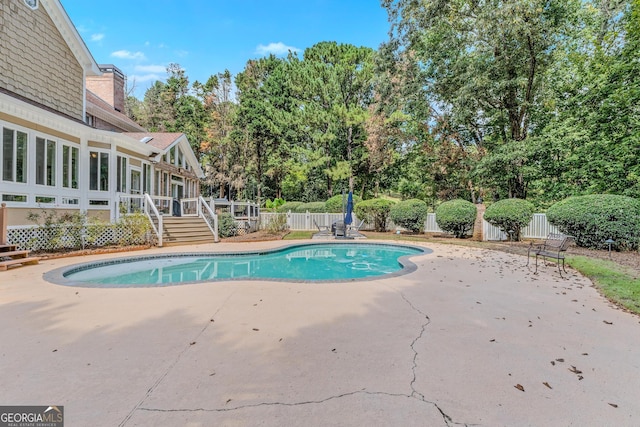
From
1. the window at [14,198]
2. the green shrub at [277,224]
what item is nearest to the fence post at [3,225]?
the window at [14,198]

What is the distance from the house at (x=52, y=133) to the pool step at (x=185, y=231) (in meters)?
1.95

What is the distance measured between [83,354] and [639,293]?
8024 millimetres

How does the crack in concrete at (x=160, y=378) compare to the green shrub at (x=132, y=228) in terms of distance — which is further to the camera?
the green shrub at (x=132, y=228)

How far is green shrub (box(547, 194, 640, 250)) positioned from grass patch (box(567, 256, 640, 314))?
2446 mm

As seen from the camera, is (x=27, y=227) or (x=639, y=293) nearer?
(x=639, y=293)

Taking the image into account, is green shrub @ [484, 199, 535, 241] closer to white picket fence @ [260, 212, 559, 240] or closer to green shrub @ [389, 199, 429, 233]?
white picket fence @ [260, 212, 559, 240]

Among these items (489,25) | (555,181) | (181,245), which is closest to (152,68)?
(181,245)

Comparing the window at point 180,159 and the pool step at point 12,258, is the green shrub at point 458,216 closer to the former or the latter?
the pool step at point 12,258

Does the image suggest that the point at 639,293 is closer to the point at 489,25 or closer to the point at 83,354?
the point at 83,354

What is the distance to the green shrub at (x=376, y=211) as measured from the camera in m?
17.4

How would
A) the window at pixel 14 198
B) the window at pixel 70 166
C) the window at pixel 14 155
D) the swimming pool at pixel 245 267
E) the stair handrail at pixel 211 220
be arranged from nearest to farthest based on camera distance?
the swimming pool at pixel 245 267
the window at pixel 14 155
the window at pixel 14 198
the window at pixel 70 166
the stair handrail at pixel 211 220

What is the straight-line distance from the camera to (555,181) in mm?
16328

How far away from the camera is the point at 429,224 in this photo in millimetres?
17438

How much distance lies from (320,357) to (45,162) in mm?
11398
